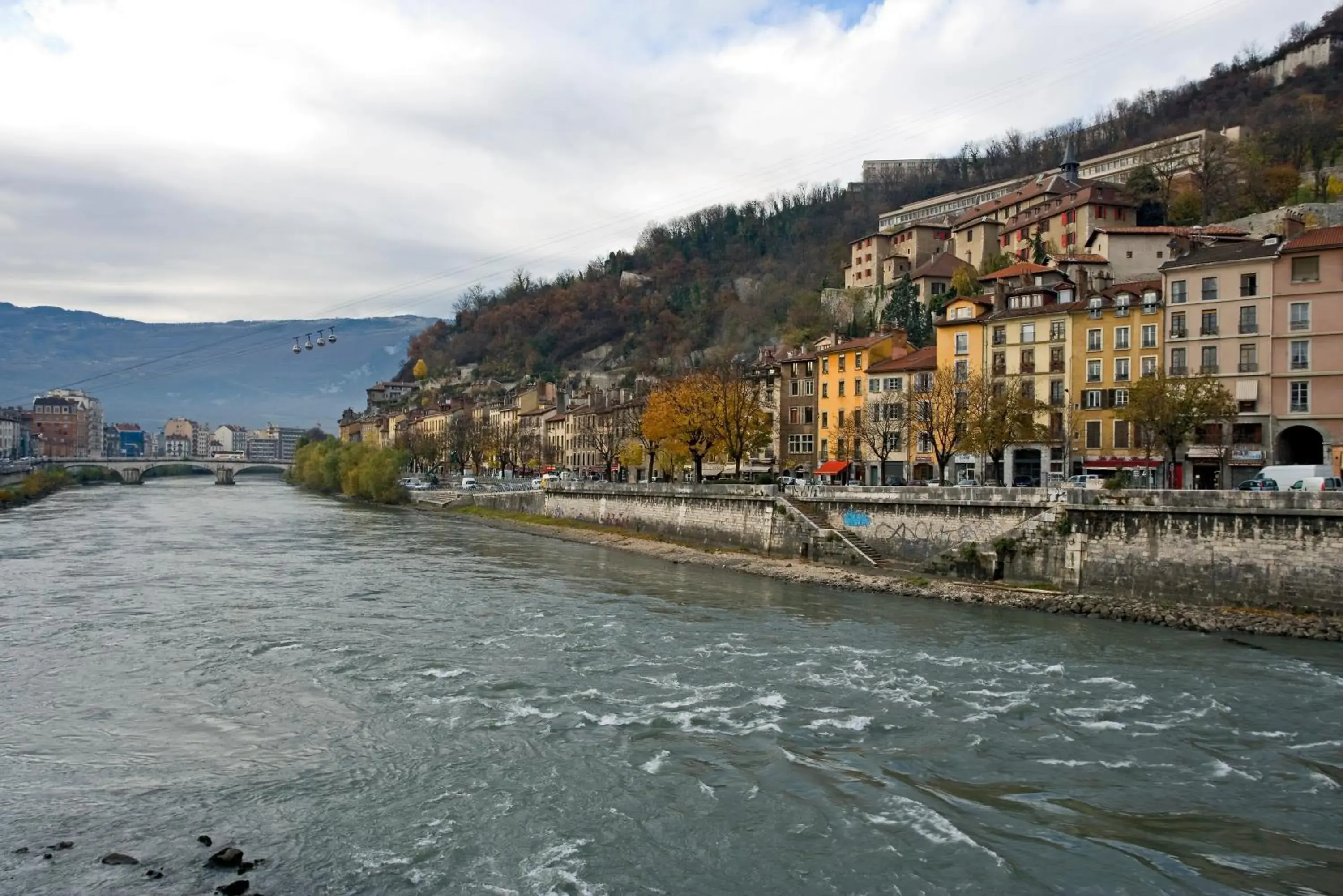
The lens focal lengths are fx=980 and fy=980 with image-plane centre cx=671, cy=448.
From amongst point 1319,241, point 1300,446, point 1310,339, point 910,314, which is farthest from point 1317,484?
point 910,314

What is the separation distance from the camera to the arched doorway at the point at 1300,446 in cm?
3662

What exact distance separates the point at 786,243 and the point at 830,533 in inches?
3654

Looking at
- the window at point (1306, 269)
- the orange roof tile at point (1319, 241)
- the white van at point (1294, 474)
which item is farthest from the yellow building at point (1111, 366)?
the white van at point (1294, 474)

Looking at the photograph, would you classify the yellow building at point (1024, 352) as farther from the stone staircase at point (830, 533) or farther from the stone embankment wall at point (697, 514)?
the stone embankment wall at point (697, 514)

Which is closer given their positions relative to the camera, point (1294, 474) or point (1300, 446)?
→ point (1294, 474)

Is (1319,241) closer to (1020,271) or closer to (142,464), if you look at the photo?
(1020,271)

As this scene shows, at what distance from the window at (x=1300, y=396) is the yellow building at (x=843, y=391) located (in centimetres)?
2001

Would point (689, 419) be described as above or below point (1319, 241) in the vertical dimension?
below

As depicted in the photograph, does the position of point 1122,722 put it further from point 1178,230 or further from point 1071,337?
point 1178,230

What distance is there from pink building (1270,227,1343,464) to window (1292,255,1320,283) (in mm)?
22

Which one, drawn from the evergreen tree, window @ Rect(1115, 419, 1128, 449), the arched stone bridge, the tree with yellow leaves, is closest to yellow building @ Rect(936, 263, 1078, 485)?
window @ Rect(1115, 419, 1128, 449)

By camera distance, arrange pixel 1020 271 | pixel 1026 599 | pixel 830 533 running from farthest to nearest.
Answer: pixel 1020 271 → pixel 830 533 → pixel 1026 599

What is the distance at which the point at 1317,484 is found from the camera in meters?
28.2

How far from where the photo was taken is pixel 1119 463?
41062 mm
